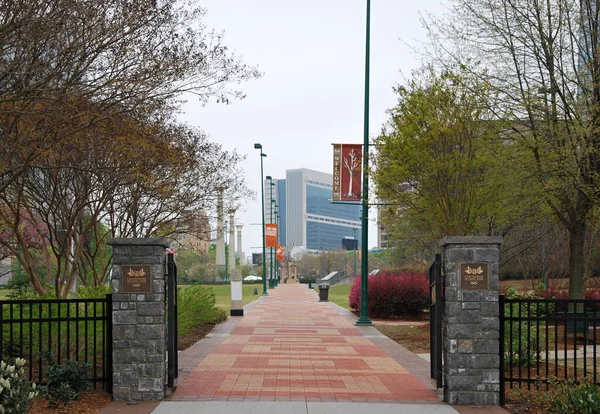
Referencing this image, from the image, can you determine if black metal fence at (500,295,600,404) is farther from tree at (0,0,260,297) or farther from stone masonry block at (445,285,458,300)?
tree at (0,0,260,297)

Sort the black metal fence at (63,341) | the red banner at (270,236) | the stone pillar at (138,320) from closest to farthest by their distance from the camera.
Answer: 1. the stone pillar at (138,320)
2. the black metal fence at (63,341)
3. the red banner at (270,236)

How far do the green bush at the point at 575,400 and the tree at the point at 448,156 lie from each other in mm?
9410

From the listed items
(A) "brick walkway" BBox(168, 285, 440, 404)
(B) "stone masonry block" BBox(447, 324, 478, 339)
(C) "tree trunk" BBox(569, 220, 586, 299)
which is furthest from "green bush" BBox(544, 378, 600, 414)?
(C) "tree trunk" BBox(569, 220, 586, 299)

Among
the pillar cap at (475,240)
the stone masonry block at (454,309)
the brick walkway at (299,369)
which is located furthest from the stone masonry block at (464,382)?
the pillar cap at (475,240)

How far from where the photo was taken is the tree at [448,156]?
1823cm

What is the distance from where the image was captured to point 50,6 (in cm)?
985

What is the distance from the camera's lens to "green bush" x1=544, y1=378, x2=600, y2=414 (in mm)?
8016

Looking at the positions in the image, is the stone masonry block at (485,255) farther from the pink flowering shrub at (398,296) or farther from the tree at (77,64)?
the pink flowering shrub at (398,296)

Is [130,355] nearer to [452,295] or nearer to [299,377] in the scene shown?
[299,377]

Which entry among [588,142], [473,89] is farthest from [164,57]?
[588,142]

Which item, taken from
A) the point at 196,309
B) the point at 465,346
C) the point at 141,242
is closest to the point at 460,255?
the point at 465,346

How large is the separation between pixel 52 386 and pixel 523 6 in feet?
42.0

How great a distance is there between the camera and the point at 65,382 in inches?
370

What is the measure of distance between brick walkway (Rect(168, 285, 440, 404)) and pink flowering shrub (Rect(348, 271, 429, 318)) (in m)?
6.40
